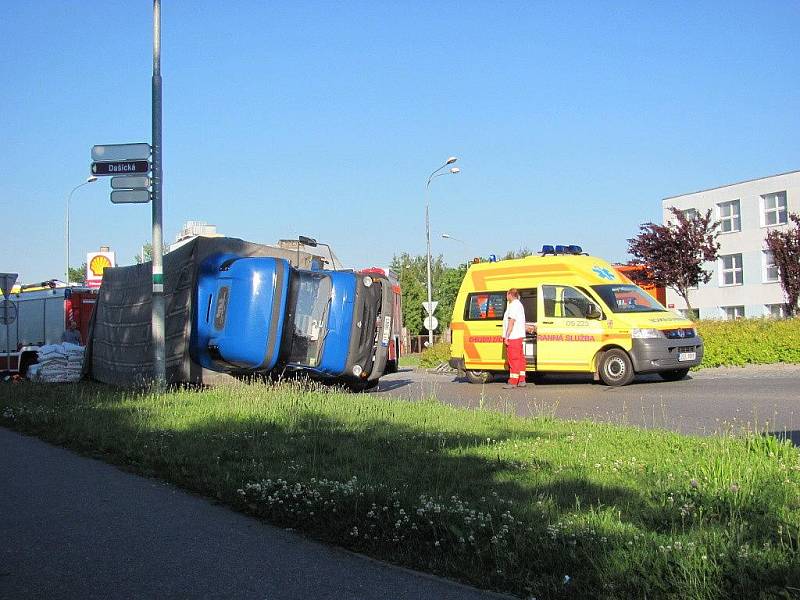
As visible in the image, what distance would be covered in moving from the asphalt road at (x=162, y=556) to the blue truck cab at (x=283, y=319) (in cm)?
780

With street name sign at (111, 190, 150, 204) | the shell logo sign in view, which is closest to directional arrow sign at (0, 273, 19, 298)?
the shell logo sign

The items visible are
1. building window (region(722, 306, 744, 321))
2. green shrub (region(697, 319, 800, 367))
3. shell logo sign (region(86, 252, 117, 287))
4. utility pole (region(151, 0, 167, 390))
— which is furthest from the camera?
building window (region(722, 306, 744, 321))

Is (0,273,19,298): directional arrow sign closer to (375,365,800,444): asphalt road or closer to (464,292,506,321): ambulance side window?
(375,365,800,444): asphalt road

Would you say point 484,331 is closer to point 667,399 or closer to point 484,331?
point 484,331

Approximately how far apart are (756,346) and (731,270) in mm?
29129

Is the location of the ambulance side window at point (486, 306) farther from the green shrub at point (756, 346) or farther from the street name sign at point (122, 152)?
the street name sign at point (122, 152)

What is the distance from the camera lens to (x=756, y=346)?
20.3m

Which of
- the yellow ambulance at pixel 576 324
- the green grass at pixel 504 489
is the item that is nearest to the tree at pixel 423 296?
the yellow ambulance at pixel 576 324

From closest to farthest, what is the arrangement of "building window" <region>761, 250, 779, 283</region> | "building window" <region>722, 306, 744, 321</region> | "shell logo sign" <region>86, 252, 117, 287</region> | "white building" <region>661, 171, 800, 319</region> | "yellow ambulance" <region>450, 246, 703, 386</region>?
"yellow ambulance" <region>450, 246, 703, 386</region> < "shell logo sign" <region>86, 252, 117, 287</region> < "white building" <region>661, 171, 800, 319</region> < "building window" <region>761, 250, 779, 283</region> < "building window" <region>722, 306, 744, 321</region>

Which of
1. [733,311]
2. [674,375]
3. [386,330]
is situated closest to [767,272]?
[733,311]

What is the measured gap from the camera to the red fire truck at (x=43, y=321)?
2405cm

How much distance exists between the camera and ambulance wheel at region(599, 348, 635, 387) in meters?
16.5

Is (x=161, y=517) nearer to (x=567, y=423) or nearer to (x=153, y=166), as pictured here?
(x=567, y=423)

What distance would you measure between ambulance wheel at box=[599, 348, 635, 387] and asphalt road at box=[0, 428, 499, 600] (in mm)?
10992
